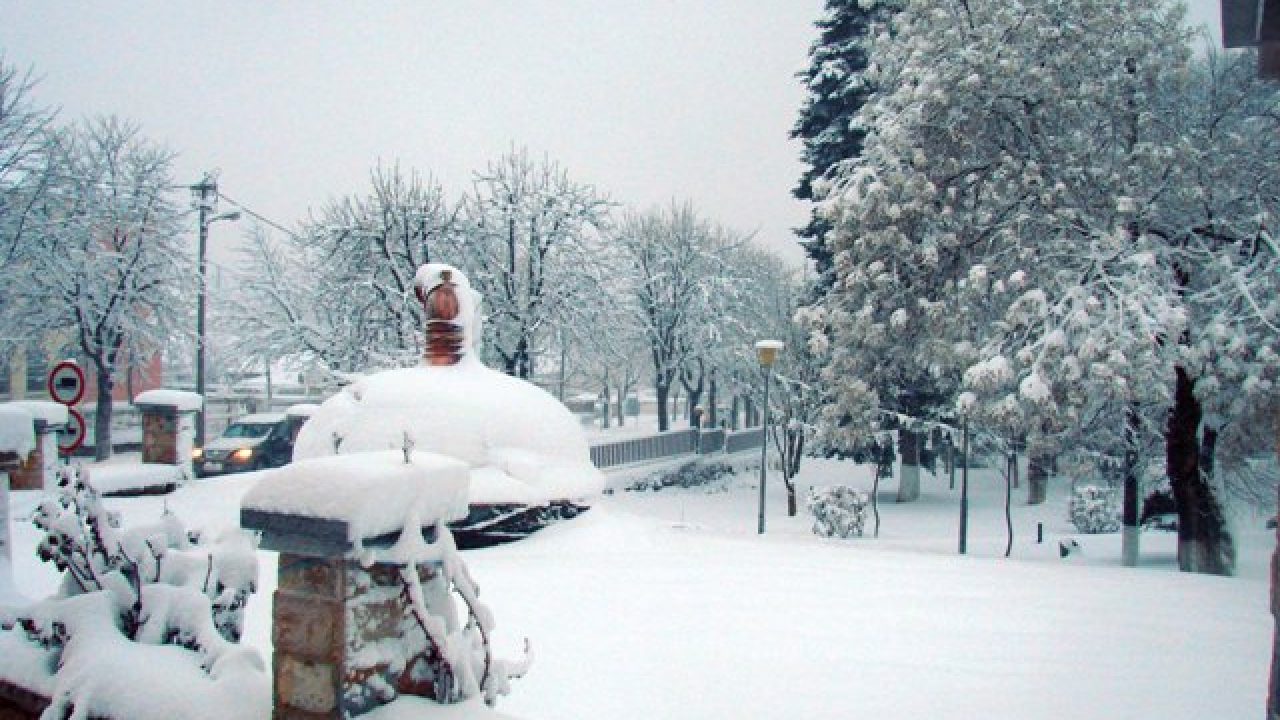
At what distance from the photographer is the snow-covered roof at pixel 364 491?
263 centimetres

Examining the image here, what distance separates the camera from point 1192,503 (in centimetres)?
1091

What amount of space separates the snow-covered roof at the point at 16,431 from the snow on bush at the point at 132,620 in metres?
0.62

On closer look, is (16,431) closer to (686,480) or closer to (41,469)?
(41,469)

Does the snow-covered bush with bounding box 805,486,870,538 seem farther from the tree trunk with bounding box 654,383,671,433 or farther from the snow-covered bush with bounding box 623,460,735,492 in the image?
the tree trunk with bounding box 654,383,671,433

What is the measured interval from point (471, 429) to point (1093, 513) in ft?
50.9

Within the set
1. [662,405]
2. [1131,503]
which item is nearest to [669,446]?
[662,405]

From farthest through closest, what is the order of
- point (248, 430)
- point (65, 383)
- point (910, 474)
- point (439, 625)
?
point (910, 474)
point (248, 430)
point (65, 383)
point (439, 625)

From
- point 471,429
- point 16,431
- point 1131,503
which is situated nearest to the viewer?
point 16,431

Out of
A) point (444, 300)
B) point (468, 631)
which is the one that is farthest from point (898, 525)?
point (468, 631)

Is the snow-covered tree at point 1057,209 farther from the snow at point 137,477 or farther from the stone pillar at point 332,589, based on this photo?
the snow at point 137,477

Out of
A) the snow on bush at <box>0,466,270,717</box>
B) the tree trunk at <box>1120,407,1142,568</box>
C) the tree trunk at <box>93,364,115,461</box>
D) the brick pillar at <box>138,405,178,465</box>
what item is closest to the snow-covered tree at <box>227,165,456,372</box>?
the tree trunk at <box>93,364,115,461</box>

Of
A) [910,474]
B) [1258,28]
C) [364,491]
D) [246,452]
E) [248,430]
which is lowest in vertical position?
[910,474]

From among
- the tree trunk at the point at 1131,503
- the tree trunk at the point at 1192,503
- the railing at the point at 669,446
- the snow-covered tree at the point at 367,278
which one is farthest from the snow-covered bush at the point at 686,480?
the tree trunk at the point at 1192,503

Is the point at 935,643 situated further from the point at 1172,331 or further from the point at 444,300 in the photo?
the point at 444,300
